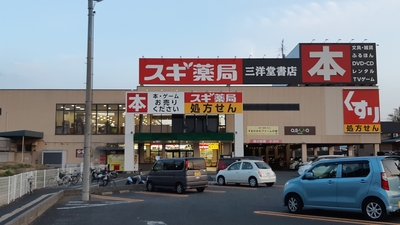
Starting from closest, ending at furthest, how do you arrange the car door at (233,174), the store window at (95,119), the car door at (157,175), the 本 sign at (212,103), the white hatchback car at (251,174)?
the car door at (157,175) < the white hatchback car at (251,174) < the car door at (233,174) < the 本 sign at (212,103) < the store window at (95,119)

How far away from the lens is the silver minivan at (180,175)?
19.5 m

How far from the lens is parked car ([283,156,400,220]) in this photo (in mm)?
10523

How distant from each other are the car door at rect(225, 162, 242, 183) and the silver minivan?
3.58 metres

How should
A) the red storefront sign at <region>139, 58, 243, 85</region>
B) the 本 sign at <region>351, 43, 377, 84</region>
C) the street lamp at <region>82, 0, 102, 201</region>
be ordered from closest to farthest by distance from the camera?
the street lamp at <region>82, 0, 102, 201</region> → the red storefront sign at <region>139, 58, 243, 85</region> → the 本 sign at <region>351, 43, 377, 84</region>

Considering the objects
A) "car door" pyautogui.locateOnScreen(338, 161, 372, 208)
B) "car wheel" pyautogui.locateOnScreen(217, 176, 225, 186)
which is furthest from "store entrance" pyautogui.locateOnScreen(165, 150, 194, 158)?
"car door" pyautogui.locateOnScreen(338, 161, 372, 208)

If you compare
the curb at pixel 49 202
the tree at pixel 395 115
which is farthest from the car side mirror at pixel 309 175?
the tree at pixel 395 115

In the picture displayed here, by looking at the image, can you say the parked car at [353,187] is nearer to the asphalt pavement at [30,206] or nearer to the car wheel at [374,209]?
the car wheel at [374,209]

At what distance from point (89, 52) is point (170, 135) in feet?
81.1

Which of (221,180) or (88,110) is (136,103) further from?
(88,110)

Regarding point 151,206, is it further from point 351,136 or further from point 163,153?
point 351,136

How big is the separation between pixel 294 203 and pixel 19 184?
36.5 feet

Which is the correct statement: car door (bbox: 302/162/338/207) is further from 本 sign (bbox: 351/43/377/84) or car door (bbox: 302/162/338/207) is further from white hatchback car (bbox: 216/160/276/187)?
本 sign (bbox: 351/43/377/84)

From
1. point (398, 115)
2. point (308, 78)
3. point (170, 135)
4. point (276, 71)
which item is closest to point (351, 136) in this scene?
point (308, 78)

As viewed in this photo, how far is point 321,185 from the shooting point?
38.6ft
